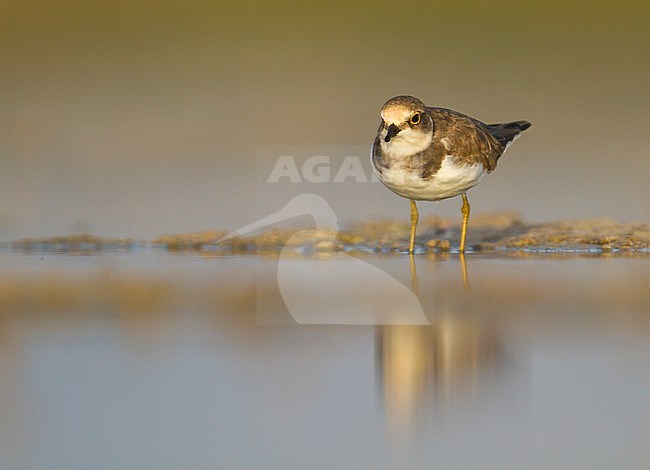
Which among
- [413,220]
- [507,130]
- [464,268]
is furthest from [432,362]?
[507,130]

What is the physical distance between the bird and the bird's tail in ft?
1.40

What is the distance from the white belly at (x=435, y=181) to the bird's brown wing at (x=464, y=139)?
6 centimetres

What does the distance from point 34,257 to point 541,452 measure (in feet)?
11.5

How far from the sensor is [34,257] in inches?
182

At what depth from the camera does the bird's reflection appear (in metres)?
1.96

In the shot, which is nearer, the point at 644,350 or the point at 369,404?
the point at 369,404

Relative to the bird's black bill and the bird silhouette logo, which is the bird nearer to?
the bird's black bill

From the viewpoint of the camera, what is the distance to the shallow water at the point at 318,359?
1781mm

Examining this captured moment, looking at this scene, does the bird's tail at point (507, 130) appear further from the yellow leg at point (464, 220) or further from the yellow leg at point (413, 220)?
the yellow leg at point (413, 220)

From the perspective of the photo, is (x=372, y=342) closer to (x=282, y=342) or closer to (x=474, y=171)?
(x=282, y=342)

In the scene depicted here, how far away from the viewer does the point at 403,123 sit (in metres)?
4.65

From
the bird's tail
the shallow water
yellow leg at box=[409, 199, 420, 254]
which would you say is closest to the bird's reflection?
the shallow water

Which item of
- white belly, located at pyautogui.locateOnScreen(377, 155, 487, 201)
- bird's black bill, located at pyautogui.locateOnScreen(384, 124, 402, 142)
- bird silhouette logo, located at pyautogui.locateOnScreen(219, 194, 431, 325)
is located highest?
bird's black bill, located at pyautogui.locateOnScreen(384, 124, 402, 142)

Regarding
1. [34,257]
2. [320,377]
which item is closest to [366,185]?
[34,257]
